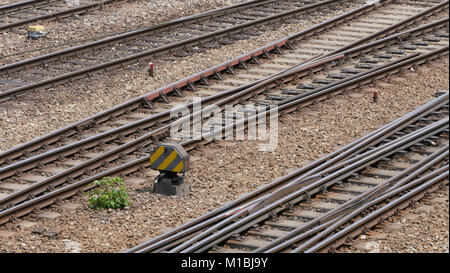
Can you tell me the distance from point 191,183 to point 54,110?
4472mm

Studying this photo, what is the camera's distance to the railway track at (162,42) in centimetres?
2086

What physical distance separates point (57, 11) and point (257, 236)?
517 inches

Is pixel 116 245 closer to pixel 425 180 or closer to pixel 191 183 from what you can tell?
pixel 191 183

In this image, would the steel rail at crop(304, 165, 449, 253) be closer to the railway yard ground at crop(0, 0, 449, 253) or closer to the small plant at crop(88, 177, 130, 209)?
the railway yard ground at crop(0, 0, 449, 253)

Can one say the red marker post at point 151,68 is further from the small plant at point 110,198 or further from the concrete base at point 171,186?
the small plant at point 110,198

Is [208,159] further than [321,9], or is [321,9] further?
[321,9]

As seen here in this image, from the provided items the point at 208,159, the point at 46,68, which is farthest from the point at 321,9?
the point at 208,159

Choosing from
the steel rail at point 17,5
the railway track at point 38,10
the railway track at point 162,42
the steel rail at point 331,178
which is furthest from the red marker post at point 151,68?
the steel rail at point 331,178

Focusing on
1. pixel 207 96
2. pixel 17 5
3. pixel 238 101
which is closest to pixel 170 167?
pixel 238 101

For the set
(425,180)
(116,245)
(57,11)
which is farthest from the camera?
(57,11)

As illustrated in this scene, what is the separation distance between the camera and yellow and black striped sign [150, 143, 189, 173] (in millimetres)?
15367

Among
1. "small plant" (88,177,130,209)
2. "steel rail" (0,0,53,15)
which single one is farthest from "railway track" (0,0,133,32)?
"small plant" (88,177,130,209)

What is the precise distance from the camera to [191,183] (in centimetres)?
1619

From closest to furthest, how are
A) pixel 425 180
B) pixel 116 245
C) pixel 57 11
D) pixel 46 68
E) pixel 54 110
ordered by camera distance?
pixel 116 245 → pixel 425 180 → pixel 54 110 → pixel 46 68 → pixel 57 11
